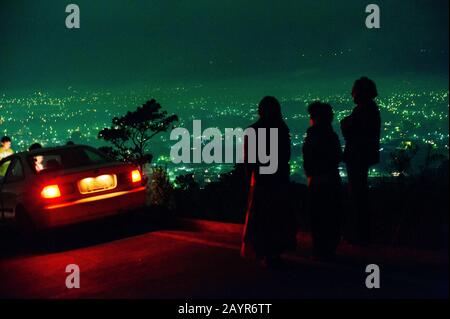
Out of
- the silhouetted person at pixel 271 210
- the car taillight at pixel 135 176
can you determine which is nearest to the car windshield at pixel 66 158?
the car taillight at pixel 135 176

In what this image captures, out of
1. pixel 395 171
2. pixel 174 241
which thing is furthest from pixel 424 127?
pixel 174 241

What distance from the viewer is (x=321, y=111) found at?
22.4ft

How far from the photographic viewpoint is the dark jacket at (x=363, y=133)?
7.36 metres

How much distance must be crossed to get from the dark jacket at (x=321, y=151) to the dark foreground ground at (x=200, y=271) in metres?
1.10

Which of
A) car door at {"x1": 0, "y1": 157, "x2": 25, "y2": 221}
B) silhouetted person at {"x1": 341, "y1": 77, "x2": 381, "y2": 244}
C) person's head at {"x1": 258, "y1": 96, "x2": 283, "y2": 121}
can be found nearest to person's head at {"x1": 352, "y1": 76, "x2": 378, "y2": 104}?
silhouetted person at {"x1": 341, "y1": 77, "x2": 381, "y2": 244}

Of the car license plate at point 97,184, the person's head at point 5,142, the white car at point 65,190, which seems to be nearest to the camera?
the white car at point 65,190

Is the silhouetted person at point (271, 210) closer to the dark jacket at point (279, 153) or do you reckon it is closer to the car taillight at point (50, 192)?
the dark jacket at point (279, 153)

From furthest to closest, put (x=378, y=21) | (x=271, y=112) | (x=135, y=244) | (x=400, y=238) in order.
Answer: (x=135, y=244) < (x=378, y=21) < (x=400, y=238) < (x=271, y=112)

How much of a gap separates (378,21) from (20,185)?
6410mm

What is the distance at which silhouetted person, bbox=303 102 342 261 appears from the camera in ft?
22.4

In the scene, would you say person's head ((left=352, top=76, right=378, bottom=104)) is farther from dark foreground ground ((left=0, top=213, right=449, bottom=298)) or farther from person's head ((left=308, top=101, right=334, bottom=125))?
dark foreground ground ((left=0, top=213, right=449, bottom=298))

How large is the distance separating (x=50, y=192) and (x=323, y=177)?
15.3 ft

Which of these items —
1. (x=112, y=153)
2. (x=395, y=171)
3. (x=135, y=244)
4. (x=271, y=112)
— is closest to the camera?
(x=271, y=112)
